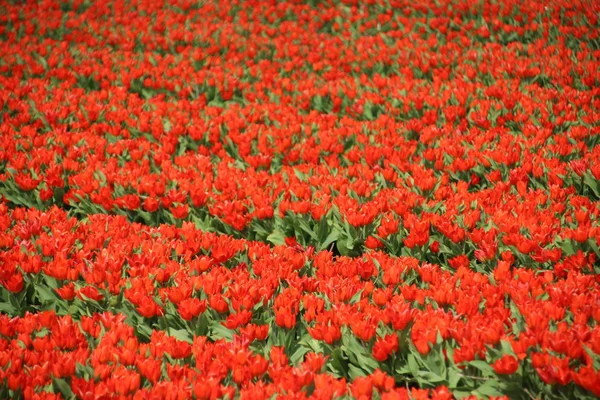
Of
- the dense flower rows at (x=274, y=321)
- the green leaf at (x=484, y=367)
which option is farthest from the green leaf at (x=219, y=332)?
the green leaf at (x=484, y=367)

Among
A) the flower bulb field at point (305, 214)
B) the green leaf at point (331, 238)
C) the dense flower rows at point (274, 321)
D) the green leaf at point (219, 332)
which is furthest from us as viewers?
the green leaf at point (331, 238)

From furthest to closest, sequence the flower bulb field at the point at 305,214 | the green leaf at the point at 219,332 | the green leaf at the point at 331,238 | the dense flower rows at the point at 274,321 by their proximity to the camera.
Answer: the green leaf at the point at 331,238, the green leaf at the point at 219,332, the flower bulb field at the point at 305,214, the dense flower rows at the point at 274,321

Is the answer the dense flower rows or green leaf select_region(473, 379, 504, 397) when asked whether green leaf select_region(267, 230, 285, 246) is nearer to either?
the dense flower rows

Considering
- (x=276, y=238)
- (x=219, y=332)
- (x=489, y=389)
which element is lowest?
(x=276, y=238)

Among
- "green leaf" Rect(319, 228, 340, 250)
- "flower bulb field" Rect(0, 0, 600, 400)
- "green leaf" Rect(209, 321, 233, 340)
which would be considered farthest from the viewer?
"green leaf" Rect(319, 228, 340, 250)

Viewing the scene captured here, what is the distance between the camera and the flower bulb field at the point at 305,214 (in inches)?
88.5

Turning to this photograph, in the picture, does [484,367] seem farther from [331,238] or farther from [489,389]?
[331,238]

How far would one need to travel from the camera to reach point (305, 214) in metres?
3.69

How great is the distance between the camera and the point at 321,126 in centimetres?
543

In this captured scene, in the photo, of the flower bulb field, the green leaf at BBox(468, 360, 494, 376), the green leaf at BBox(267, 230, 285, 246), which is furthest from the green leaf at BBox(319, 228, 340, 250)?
the green leaf at BBox(468, 360, 494, 376)

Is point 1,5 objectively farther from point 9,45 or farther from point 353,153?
point 353,153

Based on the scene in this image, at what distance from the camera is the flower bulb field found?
88.5 inches

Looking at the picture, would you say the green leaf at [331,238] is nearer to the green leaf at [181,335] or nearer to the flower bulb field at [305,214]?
the flower bulb field at [305,214]

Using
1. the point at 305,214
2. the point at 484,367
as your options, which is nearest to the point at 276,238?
the point at 305,214
